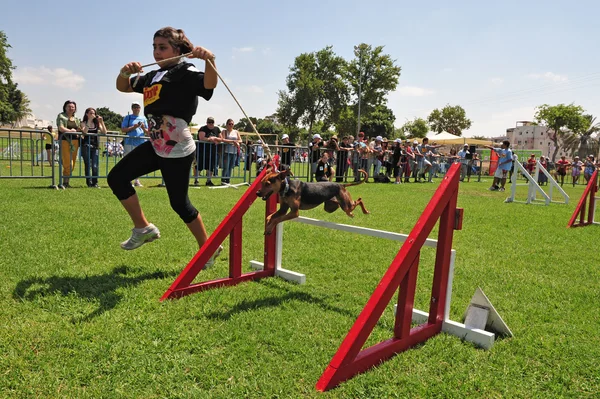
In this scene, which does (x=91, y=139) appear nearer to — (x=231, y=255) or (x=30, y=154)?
(x=231, y=255)

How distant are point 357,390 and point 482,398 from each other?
670 millimetres

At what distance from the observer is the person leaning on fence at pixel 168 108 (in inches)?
137

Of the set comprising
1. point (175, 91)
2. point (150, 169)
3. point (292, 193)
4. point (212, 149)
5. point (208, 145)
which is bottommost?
point (292, 193)

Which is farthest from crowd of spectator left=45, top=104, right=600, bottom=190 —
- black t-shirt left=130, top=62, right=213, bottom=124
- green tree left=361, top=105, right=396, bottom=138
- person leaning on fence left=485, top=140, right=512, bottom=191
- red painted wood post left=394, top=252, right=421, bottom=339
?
green tree left=361, top=105, right=396, bottom=138

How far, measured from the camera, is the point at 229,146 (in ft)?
41.9

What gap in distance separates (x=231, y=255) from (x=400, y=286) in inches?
69.7

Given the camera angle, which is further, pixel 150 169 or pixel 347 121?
pixel 347 121

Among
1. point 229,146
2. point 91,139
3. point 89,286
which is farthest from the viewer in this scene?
point 229,146

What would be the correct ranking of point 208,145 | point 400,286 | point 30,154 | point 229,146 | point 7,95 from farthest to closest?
point 7,95 → point 30,154 → point 229,146 → point 208,145 → point 400,286

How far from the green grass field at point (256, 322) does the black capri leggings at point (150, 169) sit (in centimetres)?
80

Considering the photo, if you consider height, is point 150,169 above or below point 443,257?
above

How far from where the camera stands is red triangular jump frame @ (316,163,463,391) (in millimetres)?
2342

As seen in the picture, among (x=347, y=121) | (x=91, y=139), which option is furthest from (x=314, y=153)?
(x=347, y=121)

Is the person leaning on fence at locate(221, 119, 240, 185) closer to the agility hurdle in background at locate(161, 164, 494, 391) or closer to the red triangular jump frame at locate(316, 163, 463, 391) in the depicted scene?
the agility hurdle in background at locate(161, 164, 494, 391)
